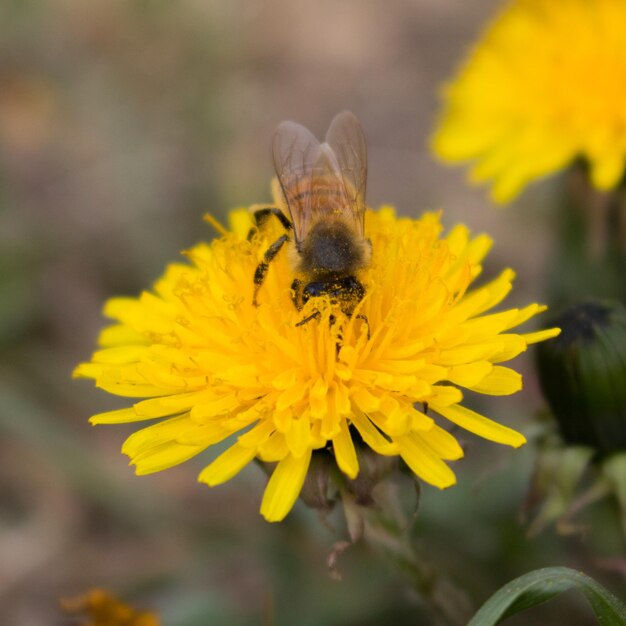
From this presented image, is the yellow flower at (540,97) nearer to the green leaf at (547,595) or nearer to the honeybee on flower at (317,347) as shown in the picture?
the honeybee on flower at (317,347)

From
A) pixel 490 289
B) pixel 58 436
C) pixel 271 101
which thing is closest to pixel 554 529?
pixel 490 289

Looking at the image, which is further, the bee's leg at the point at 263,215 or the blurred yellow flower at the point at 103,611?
the bee's leg at the point at 263,215

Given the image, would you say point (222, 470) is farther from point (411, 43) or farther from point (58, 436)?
point (411, 43)

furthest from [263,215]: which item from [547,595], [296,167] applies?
[547,595]

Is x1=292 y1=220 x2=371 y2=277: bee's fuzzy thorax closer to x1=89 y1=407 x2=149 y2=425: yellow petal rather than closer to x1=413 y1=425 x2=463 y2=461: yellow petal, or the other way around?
x1=413 y1=425 x2=463 y2=461: yellow petal

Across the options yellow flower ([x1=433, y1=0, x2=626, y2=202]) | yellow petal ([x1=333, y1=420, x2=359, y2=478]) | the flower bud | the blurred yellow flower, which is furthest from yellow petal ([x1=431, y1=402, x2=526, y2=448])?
yellow flower ([x1=433, y1=0, x2=626, y2=202])

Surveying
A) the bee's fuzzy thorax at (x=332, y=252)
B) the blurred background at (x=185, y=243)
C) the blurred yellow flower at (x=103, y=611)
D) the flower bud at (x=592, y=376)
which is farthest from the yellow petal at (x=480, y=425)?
the blurred yellow flower at (x=103, y=611)
